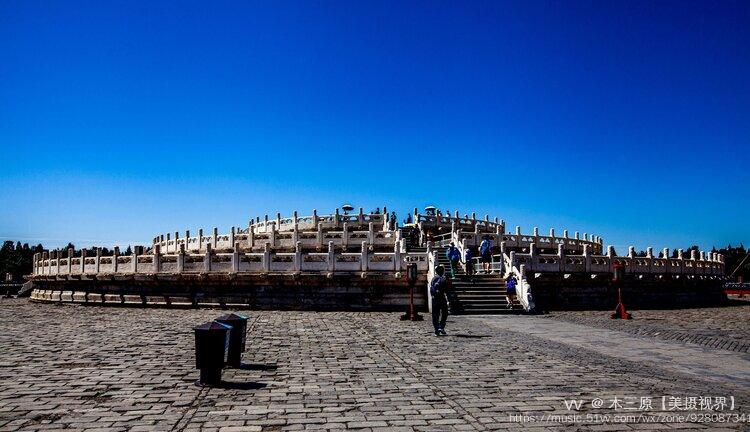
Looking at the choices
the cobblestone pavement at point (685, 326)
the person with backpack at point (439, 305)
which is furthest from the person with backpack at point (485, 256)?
the person with backpack at point (439, 305)

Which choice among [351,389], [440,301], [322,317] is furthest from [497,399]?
[322,317]

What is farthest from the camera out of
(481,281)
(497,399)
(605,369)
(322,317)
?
(481,281)

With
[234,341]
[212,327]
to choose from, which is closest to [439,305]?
[234,341]

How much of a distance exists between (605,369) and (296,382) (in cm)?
499

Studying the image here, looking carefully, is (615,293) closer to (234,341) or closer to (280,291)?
(280,291)

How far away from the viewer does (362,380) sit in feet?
24.7

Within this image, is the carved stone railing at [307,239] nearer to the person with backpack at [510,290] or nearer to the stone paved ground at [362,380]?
the person with backpack at [510,290]

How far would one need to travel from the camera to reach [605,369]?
8.34 m

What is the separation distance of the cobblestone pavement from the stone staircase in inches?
76.9

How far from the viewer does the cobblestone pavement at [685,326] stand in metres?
12.1

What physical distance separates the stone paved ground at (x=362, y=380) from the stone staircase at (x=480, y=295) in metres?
5.30

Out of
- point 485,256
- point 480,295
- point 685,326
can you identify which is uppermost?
point 485,256

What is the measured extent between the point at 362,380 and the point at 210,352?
2.21 meters

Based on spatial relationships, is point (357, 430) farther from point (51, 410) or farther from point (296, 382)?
point (51, 410)
